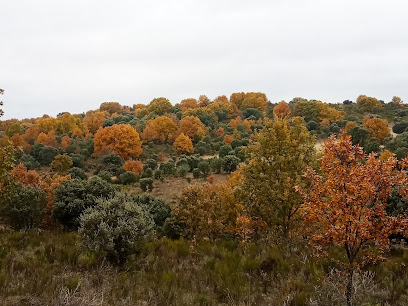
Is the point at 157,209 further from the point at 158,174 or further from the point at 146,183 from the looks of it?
the point at 158,174

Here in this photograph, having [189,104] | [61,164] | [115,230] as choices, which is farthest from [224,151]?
[189,104]

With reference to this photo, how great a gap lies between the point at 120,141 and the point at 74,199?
43370mm

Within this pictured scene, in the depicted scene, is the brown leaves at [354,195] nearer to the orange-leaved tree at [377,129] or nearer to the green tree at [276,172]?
the green tree at [276,172]

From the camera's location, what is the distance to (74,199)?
22906mm

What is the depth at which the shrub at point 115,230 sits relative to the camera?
10539 mm

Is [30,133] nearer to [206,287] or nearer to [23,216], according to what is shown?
[23,216]

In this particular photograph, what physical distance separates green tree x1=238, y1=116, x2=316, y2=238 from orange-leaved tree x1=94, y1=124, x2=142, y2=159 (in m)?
53.9

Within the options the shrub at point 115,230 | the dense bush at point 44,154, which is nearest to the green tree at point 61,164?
the dense bush at point 44,154

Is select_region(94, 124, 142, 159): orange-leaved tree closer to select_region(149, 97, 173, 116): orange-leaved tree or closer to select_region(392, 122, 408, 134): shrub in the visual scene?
select_region(149, 97, 173, 116): orange-leaved tree

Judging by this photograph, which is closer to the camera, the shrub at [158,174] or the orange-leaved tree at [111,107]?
the shrub at [158,174]

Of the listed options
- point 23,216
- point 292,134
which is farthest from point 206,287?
point 23,216

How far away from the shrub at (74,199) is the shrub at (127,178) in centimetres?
2554

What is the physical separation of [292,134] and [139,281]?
9.54 metres

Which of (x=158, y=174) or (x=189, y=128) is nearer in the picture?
(x=158, y=174)
